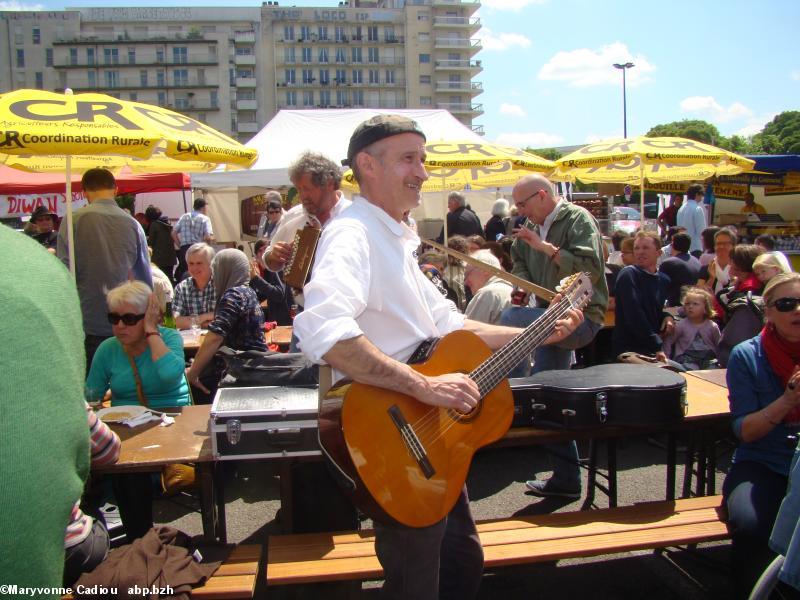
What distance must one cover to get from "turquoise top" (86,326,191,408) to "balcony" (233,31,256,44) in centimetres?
9744

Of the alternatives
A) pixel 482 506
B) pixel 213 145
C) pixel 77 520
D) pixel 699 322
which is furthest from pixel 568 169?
pixel 77 520

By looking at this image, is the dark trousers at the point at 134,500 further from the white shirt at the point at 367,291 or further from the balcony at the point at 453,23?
the balcony at the point at 453,23

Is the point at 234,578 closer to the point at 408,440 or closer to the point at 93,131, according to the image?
the point at 408,440

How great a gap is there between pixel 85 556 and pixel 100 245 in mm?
3408

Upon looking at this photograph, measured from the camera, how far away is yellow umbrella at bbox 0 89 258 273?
414 cm

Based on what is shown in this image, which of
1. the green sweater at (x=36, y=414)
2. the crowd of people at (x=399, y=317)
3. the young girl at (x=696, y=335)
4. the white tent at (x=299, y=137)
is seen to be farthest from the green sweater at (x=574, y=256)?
the white tent at (x=299, y=137)

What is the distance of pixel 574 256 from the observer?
4195 millimetres

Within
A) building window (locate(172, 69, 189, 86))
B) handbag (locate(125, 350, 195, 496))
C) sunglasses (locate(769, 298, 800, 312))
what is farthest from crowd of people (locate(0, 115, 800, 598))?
building window (locate(172, 69, 189, 86))

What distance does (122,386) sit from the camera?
3635 millimetres

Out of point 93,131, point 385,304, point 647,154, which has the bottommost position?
point 385,304

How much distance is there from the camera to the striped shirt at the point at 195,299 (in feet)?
19.6

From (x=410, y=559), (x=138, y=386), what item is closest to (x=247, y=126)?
(x=138, y=386)

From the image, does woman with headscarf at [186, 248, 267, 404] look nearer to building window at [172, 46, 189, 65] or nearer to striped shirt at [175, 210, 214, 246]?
striped shirt at [175, 210, 214, 246]

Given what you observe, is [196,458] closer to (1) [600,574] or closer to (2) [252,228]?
(1) [600,574]
